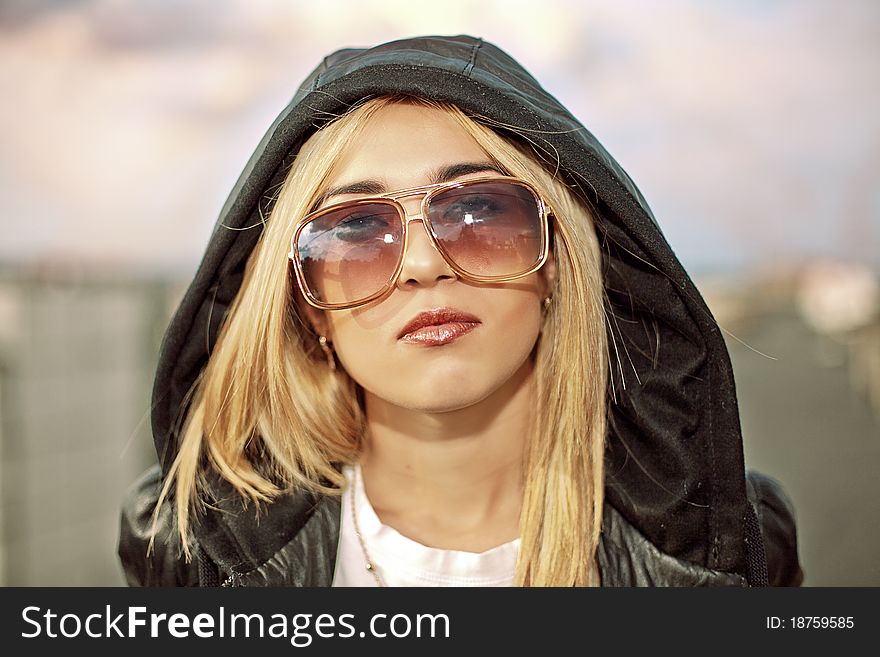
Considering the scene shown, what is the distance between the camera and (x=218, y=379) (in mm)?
1806

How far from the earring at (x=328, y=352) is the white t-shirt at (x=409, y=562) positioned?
0.37 meters

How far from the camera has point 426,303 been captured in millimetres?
1585

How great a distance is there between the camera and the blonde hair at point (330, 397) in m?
1.69

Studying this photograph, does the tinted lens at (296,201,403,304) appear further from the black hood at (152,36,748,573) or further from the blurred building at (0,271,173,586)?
the blurred building at (0,271,173,586)

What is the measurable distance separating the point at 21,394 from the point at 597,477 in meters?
3.05

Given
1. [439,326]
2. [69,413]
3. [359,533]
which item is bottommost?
[359,533]

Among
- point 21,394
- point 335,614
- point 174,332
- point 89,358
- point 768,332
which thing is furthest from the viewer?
point 768,332

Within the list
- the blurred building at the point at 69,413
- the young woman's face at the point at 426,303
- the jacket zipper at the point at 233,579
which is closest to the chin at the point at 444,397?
the young woman's face at the point at 426,303

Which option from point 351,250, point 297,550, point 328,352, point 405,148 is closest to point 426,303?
point 351,250

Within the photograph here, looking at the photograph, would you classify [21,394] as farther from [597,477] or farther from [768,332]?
[768,332]

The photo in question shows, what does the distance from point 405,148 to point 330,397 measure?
0.68 m

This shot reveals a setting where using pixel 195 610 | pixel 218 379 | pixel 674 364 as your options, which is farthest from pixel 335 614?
pixel 674 364

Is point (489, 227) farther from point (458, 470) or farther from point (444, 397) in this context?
point (458, 470)

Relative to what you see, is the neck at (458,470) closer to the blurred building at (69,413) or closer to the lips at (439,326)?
the lips at (439,326)
